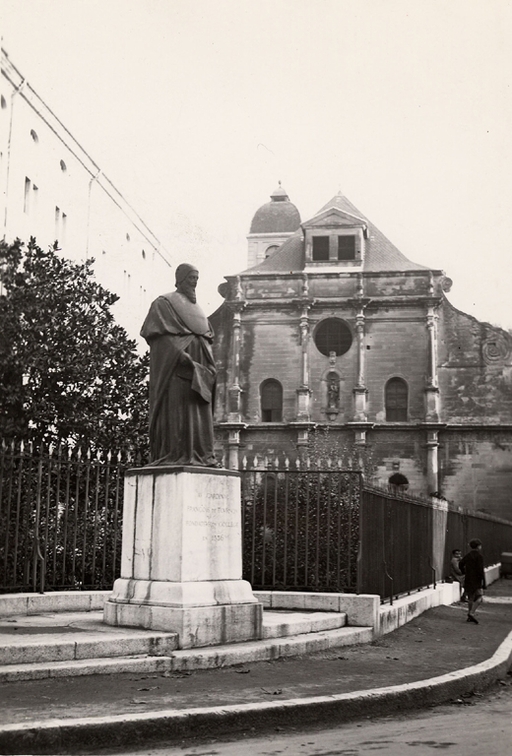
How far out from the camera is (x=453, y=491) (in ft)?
131

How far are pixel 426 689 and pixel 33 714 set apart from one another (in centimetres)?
295

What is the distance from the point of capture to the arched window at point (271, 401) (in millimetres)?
41562

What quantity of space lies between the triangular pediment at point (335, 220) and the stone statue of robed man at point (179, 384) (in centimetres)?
3488

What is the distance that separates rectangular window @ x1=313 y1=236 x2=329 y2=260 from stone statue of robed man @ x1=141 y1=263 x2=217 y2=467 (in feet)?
114

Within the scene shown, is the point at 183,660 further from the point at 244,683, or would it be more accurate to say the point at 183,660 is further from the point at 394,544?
the point at 394,544

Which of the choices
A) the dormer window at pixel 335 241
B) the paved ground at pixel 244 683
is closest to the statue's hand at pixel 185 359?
the paved ground at pixel 244 683

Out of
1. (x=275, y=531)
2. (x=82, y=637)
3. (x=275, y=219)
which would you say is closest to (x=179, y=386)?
(x=82, y=637)

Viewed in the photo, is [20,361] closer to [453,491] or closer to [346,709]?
[346,709]

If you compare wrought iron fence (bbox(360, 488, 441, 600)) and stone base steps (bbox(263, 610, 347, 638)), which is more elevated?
wrought iron fence (bbox(360, 488, 441, 600))

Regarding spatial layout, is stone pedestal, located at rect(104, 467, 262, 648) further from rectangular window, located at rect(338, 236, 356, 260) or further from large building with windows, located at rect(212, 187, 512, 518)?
rectangular window, located at rect(338, 236, 356, 260)

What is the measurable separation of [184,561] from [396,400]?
112 ft

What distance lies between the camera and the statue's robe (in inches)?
333

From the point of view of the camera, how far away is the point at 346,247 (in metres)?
43.1

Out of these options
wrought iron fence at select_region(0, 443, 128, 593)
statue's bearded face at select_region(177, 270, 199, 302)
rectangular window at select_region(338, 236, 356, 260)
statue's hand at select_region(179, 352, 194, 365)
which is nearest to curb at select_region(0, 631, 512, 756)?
statue's hand at select_region(179, 352, 194, 365)
